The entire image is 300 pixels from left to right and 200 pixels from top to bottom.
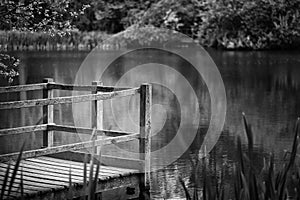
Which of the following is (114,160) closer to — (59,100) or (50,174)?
(50,174)

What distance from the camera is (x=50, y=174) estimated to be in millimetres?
5910

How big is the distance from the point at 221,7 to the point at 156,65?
8461 millimetres

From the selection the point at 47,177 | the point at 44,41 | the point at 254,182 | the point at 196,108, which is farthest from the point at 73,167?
the point at 44,41

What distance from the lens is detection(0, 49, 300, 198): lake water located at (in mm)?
8809

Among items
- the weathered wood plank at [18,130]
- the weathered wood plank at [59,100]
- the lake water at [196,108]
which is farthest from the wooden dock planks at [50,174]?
the lake water at [196,108]

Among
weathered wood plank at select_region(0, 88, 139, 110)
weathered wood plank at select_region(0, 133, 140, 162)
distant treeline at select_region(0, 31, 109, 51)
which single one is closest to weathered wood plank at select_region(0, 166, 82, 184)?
weathered wood plank at select_region(0, 133, 140, 162)

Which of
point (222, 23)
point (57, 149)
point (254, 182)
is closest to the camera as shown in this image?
point (254, 182)

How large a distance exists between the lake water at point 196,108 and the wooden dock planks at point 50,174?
584 millimetres

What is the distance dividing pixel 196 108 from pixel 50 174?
7217mm

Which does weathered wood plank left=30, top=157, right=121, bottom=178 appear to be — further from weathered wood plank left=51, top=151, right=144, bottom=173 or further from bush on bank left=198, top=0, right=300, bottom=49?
bush on bank left=198, top=0, right=300, bottom=49

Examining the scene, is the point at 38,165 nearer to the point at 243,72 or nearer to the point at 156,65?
the point at 243,72

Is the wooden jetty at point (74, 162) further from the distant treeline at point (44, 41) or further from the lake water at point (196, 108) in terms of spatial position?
the distant treeline at point (44, 41)

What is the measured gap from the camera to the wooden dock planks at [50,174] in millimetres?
5445

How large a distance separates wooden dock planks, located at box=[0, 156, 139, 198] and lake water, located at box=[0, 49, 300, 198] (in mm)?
584
